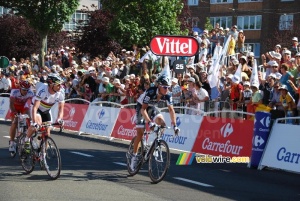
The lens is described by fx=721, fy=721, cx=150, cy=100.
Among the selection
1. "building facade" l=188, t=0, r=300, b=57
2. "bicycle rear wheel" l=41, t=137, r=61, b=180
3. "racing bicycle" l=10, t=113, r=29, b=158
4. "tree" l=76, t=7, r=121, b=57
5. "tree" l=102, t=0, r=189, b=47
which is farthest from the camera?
"building facade" l=188, t=0, r=300, b=57

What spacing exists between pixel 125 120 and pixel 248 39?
45.2 m

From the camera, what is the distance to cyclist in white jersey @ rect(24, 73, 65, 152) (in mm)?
13750

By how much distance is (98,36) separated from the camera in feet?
153

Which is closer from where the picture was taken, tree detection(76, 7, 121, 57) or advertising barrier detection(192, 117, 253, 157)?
advertising barrier detection(192, 117, 253, 157)

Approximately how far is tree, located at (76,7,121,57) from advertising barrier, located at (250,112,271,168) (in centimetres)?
3086

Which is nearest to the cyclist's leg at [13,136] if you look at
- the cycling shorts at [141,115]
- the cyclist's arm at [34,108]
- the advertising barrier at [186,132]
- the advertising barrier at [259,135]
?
the cyclist's arm at [34,108]

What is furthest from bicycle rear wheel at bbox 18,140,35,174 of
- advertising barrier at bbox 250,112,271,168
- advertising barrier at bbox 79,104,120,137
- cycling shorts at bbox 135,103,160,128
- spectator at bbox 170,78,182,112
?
advertising barrier at bbox 79,104,120,137

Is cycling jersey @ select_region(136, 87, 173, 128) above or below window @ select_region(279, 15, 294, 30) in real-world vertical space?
below

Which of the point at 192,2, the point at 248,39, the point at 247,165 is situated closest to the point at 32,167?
the point at 247,165

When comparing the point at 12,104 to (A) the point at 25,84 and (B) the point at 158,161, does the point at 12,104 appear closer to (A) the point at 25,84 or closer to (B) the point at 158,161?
(A) the point at 25,84

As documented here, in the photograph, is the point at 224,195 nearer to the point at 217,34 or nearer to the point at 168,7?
the point at 217,34

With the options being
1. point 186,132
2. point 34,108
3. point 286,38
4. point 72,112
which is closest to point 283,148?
point 186,132

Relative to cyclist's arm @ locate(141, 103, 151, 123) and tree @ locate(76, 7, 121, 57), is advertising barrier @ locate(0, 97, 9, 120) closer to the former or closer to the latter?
tree @ locate(76, 7, 121, 57)

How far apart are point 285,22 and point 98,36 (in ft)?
70.6
